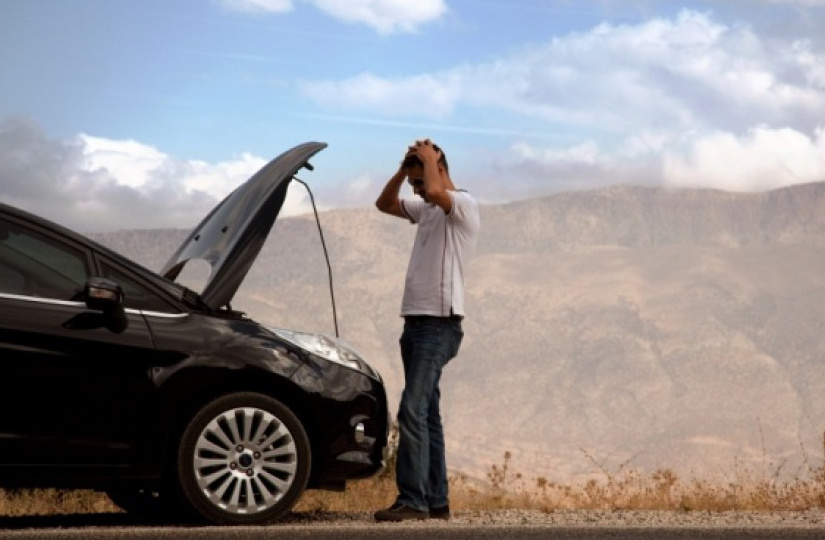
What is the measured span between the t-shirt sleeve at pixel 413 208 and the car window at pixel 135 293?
1465 mm

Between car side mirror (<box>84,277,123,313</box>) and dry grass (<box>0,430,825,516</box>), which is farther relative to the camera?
dry grass (<box>0,430,825,516</box>)

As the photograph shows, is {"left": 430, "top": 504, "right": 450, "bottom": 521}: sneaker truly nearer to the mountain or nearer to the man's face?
the man's face

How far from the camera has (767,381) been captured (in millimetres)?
165625

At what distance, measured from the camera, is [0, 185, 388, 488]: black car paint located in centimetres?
728

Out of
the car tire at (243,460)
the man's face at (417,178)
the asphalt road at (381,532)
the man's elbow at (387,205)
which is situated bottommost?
the asphalt road at (381,532)

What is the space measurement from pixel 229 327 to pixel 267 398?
0.41 meters

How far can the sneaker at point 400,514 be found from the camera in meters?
8.02

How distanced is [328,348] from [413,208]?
96 cm

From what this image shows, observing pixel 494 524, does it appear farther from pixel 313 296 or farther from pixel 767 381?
pixel 313 296

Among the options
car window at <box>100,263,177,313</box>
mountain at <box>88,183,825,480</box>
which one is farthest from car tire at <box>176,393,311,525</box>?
mountain at <box>88,183,825,480</box>

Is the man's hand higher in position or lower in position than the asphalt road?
higher

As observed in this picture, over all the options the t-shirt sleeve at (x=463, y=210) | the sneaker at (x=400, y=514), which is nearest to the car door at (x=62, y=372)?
the sneaker at (x=400, y=514)

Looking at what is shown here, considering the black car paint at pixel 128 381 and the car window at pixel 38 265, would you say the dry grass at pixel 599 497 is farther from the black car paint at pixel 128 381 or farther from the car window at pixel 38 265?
the car window at pixel 38 265

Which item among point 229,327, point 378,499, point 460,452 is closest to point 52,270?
point 229,327
